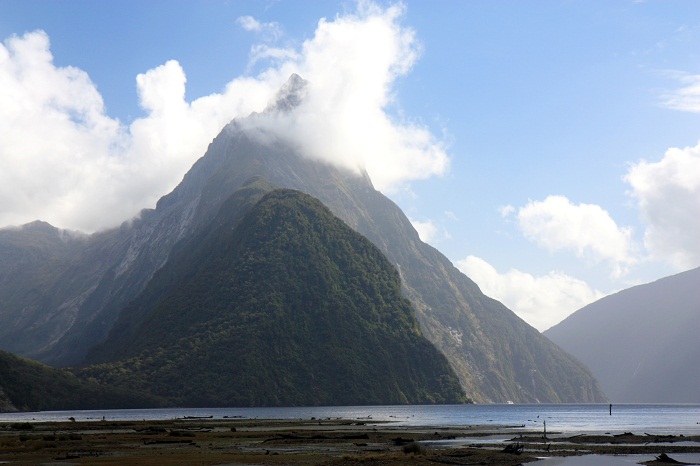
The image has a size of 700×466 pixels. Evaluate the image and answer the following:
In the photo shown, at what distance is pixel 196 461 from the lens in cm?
7594

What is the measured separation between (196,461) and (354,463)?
16333 mm

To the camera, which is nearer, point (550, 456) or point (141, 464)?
point (141, 464)

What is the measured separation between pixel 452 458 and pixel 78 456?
3954 centimetres

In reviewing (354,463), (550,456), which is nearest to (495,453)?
(550,456)

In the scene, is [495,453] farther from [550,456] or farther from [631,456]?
[631,456]

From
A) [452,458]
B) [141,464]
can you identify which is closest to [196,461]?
[141,464]

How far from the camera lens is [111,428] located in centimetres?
14112

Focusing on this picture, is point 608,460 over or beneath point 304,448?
over

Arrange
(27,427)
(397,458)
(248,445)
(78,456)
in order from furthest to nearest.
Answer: (27,427) < (248,445) < (78,456) < (397,458)

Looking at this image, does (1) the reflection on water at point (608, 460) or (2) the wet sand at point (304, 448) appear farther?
(2) the wet sand at point (304, 448)

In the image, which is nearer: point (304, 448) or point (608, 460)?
point (608, 460)

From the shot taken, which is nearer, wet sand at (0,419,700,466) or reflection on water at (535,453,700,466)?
reflection on water at (535,453,700,466)

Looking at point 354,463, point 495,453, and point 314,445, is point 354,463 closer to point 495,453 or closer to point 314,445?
point 495,453

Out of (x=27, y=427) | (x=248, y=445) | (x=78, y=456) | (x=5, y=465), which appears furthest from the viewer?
(x=27, y=427)
